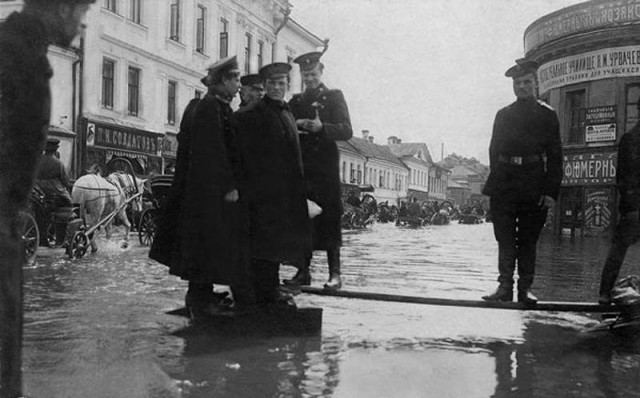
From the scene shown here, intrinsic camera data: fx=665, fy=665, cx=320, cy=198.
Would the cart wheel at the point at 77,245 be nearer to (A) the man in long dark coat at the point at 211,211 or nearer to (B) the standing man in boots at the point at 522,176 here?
(A) the man in long dark coat at the point at 211,211

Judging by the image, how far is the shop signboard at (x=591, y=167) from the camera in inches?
915

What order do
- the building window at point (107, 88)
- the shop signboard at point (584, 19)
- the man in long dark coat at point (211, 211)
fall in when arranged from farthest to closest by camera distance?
the shop signboard at point (584, 19) → the building window at point (107, 88) → the man in long dark coat at point (211, 211)

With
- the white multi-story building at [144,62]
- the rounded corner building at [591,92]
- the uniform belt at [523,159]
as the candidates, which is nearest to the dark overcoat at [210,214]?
the uniform belt at [523,159]

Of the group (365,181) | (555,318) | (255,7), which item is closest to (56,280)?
(555,318)

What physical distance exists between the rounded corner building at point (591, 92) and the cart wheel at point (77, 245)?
1764 centimetres

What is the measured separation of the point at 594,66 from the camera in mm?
23547

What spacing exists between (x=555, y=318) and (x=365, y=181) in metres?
25.3

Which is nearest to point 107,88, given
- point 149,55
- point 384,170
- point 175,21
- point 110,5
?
point 149,55

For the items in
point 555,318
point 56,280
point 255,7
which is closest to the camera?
point 555,318

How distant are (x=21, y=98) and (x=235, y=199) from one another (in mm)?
2464

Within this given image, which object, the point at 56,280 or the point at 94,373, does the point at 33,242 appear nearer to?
the point at 56,280

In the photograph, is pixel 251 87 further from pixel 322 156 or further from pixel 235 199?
pixel 235 199

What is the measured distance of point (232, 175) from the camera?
462 centimetres

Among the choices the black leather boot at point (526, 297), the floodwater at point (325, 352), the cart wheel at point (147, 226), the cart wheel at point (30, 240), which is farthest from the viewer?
the cart wheel at point (147, 226)
